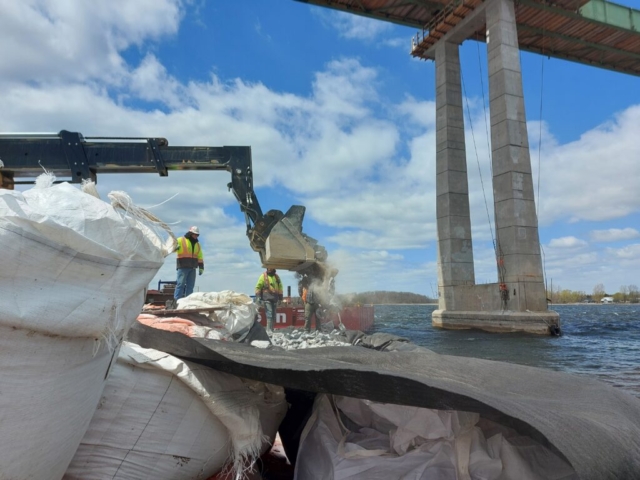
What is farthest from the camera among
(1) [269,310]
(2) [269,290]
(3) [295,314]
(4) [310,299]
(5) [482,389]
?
(3) [295,314]

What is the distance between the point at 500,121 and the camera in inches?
700

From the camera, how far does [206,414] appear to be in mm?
2166

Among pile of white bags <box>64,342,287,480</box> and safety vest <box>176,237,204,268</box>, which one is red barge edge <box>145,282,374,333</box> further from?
pile of white bags <box>64,342,287,480</box>

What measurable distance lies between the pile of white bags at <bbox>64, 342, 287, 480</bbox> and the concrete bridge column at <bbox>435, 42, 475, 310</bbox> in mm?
18884

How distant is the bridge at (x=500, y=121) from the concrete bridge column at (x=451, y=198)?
5cm

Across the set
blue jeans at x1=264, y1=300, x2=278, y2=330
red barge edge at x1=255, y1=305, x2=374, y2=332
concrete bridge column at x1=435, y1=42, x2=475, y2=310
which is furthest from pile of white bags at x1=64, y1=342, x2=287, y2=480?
concrete bridge column at x1=435, y1=42, x2=475, y2=310

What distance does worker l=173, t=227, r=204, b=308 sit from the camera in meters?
7.64

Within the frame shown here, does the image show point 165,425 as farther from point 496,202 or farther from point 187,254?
point 496,202

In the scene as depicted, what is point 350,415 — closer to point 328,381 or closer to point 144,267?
point 328,381

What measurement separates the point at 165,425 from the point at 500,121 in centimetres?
1839

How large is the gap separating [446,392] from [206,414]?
1.19m

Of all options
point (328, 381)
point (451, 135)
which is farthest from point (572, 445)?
point (451, 135)

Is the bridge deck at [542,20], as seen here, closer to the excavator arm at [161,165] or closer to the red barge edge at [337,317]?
the red barge edge at [337,317]

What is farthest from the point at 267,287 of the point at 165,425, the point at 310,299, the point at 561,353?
the point at 165,425
